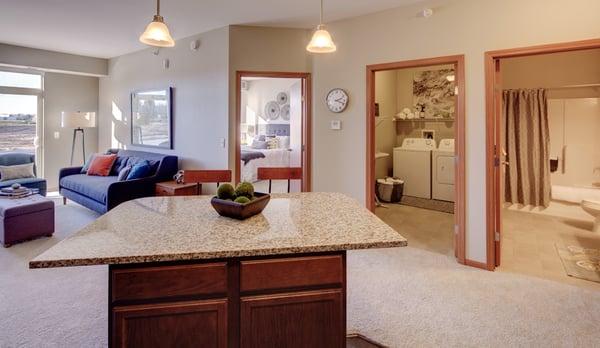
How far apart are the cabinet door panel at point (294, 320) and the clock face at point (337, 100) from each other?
2942 mm

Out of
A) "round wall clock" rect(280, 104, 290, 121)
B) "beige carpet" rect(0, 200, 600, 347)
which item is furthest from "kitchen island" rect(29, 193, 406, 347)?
"round wall clock" rect(280, 104, 290, 121)

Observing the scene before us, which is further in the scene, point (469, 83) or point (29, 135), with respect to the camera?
point (29, 135)

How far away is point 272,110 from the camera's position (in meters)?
9.40

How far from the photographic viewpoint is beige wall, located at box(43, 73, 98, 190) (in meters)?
6.48

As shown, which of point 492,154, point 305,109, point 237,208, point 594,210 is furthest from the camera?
point 305,109

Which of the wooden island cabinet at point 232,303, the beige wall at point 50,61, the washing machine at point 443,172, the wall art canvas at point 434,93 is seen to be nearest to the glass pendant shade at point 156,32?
the wooden island cabinet at point 232,303

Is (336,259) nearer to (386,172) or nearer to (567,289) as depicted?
(567,289)

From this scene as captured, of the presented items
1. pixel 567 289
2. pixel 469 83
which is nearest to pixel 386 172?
pixel 469 83

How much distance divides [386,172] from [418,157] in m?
0.75

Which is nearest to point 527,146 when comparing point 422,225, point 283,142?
point 422,225

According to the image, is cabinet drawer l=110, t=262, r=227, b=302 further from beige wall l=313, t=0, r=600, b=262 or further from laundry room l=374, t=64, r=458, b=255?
Result: laundry room l=374, t=64, r=458, b=255

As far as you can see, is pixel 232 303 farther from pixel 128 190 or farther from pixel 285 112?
pixel 285 112

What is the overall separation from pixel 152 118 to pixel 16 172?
216cm

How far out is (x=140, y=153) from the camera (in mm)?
5613
